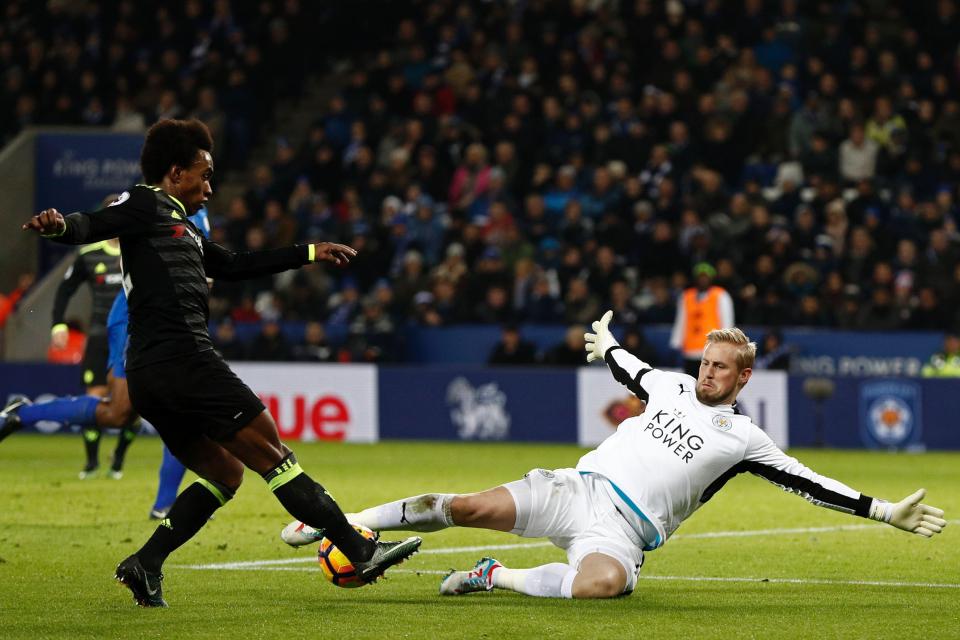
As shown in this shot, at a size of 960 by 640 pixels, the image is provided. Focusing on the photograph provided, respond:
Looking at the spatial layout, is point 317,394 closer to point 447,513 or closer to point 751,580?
point 751,580

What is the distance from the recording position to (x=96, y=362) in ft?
44.5

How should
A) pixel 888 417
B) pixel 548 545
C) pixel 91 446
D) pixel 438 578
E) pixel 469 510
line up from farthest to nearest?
pixel 888 417 < pixel 91 446 < pixel 548 545 < pixel 438 578 < pixel 469 510

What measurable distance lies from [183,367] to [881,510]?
3.01m

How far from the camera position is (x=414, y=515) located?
7293 millimetres

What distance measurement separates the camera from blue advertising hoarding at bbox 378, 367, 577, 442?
19.5 meters

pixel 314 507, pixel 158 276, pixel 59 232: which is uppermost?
pixel 59 232

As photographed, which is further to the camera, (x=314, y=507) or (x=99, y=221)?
(x=314, y=507)

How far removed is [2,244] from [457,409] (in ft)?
25.9

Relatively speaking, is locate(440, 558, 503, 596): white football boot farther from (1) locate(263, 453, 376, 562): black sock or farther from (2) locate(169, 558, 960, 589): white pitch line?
(2) locate(169, 558, 960, 589): white pitch line

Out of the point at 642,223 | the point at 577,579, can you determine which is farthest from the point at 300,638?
the point at 642,223

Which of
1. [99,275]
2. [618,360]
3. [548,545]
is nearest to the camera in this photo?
[618,360]

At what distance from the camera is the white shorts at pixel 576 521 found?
7.20 m

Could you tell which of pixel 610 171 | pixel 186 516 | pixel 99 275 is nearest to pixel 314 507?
pixel 186 516

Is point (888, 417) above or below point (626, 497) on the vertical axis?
below
